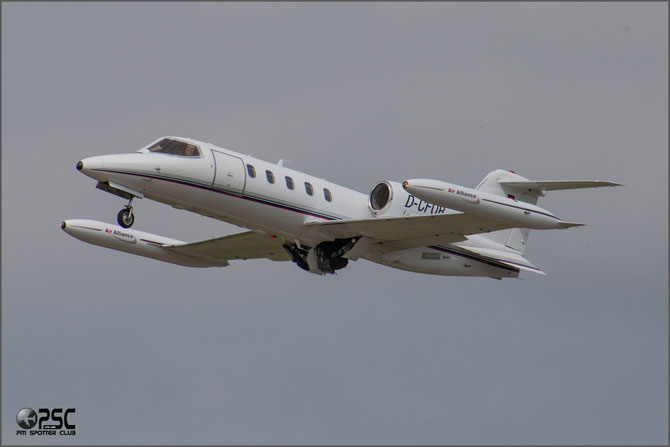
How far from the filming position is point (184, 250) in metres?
36.4

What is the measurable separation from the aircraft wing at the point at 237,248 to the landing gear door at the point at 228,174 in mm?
3167

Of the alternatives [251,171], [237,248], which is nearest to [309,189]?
[251,171]

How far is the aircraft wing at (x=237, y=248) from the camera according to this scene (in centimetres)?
3475

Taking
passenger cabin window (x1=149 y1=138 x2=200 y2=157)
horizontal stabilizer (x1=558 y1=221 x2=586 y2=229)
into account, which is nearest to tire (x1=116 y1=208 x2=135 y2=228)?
passenger cabin window (x1=149 y1=138 x2=200 y2=157)

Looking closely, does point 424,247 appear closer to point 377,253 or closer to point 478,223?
point 377,253

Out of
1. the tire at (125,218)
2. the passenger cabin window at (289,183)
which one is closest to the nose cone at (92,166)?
the tire at (125,218)

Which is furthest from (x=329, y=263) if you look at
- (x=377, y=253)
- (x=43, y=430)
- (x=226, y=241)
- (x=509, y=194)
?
(x=43, y=430)

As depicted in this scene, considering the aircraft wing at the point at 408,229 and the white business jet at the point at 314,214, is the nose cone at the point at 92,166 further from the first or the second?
the aircraft wing at the point at 408,229

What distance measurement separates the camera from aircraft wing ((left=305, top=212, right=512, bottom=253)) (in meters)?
30.7

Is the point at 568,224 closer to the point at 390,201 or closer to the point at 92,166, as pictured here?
the point at 390,201

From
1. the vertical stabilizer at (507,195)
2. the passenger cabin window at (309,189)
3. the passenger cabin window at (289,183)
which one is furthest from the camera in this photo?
the vertical stabilizer at (507,195)

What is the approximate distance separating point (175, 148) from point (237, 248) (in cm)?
571

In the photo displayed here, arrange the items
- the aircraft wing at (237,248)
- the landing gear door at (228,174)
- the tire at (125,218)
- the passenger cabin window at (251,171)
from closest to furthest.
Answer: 1. the tire at (125,218)
2. the landing gear door at (228,174)
3. the passenger cabin window at (251,171)
4. the aircraft wing at (237,248)

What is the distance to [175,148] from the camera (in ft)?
101
